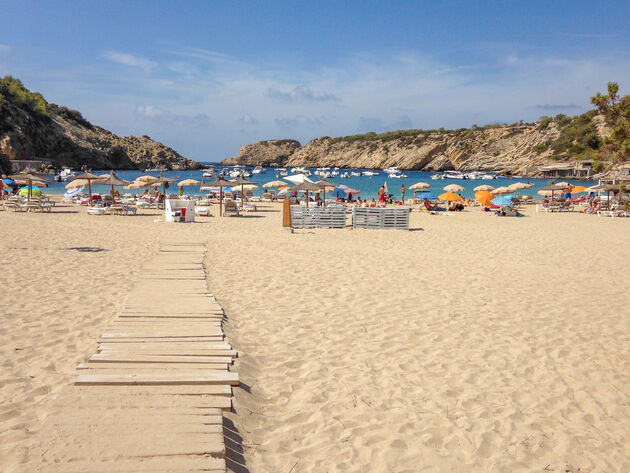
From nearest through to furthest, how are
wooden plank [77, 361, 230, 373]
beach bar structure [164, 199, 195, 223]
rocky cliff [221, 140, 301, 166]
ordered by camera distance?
wooden plank [77, 361, 230, 373] < beach bar structure [164, 199, 195, 223] < rocky cliff [221, 140, 301, 166]

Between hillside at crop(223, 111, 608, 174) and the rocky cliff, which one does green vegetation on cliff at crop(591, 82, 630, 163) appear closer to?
hillside at crop(223, 111, 608, 174)

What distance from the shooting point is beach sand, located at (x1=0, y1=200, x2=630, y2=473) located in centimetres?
336

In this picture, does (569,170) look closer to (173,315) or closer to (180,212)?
(180,212)

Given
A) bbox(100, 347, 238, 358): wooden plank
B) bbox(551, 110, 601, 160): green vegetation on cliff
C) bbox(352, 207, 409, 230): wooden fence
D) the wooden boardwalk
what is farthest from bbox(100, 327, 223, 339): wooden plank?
bbox(551, 110, 601, 160): green vegetation on cliff

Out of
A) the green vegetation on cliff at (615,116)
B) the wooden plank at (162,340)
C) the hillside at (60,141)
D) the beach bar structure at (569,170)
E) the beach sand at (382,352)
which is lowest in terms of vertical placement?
the beach sand at (382,352)

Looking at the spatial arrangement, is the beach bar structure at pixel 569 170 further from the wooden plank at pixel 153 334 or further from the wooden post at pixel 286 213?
the wooden plank at pixel 153 334

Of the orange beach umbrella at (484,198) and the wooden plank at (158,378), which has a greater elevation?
the orange beach umbrella at (484,198)

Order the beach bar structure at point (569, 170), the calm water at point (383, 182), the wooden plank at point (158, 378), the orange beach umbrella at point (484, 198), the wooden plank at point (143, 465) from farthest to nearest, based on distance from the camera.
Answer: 1. the beach bar structure at point (569, 170)
2. the calm water at point (383, 182)
3. the orange beach umbrella at point (484, 198)
4. the wooden plank at point (158, 378)
5. the wooden plank at point (143, 465)

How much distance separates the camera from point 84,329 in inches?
211

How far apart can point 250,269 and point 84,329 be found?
419 cm

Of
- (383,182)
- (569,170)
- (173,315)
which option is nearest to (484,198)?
(173,315)

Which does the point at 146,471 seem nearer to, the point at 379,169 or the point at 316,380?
the point at 316,380

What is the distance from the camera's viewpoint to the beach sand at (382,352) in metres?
3.36

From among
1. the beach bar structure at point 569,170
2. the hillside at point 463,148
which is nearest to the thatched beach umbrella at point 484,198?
the beach bar structure at point 569,170
